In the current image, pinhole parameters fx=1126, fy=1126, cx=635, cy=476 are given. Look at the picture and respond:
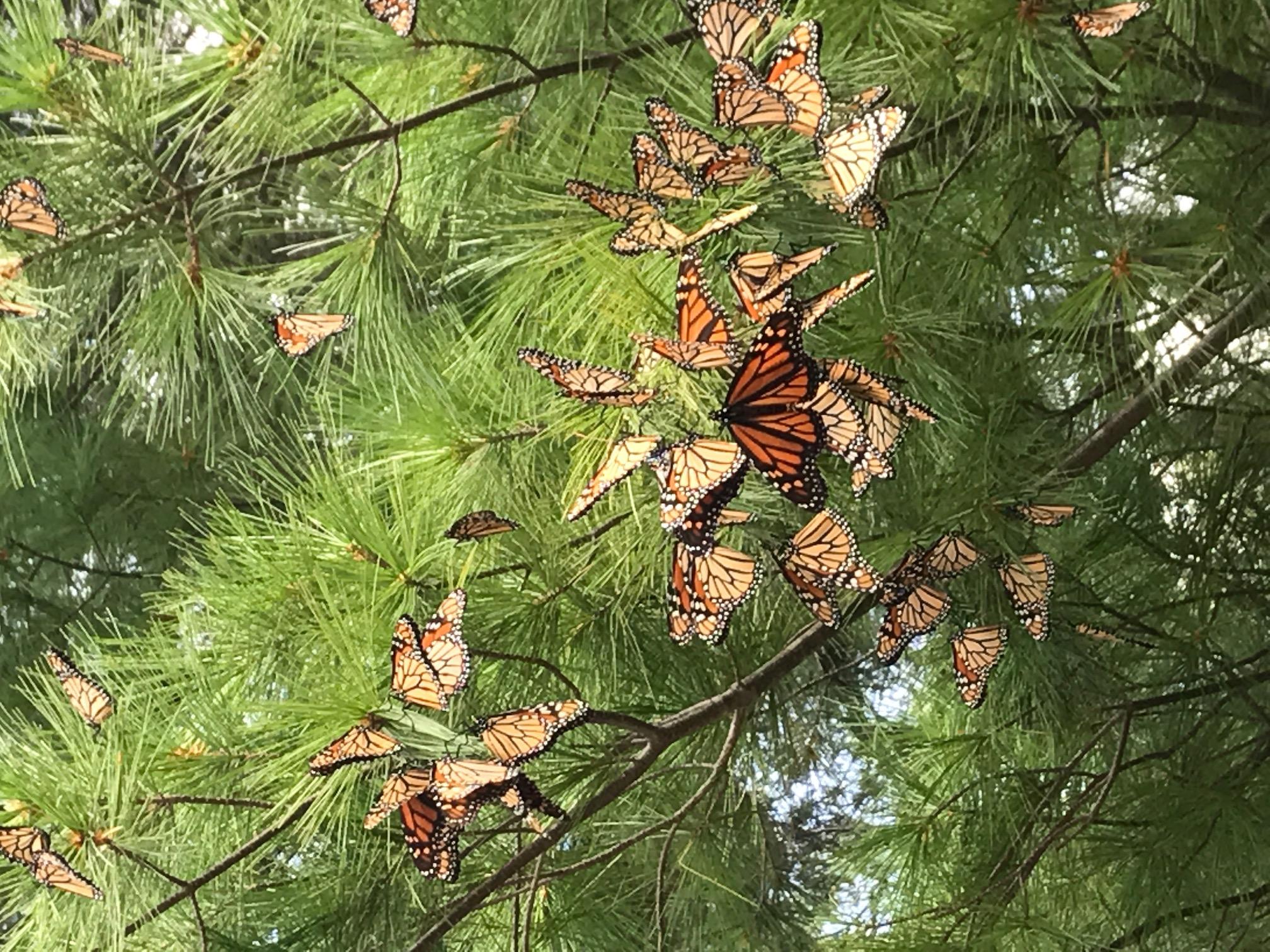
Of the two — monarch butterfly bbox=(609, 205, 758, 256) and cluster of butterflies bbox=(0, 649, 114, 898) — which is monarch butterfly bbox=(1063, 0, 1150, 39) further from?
cluster of butterflies bbox=(0, 649, 114, 898)

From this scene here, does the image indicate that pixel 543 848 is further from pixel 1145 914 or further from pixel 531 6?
pixel 1145 914

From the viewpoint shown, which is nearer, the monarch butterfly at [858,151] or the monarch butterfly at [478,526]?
the monarch butterfly at [858,151]

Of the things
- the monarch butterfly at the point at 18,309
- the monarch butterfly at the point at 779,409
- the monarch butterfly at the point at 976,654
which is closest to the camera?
the monarch butterfly at the point at 779,409

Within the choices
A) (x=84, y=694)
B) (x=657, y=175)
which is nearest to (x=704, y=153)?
(x=657, y=175)

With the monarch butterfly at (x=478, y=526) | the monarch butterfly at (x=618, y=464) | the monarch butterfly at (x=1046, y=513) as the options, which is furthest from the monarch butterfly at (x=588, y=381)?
the monarch butterfly at (x=1046, y=513)

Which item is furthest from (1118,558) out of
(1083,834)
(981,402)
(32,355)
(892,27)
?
(32,355)

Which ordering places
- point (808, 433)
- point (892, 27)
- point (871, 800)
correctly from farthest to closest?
1. point (871, 800)
2. point (892, 27)
3. point (808, 433)

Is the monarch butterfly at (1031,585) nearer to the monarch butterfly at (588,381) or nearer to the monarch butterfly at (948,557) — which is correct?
the monarch butterfly at (948,557)
